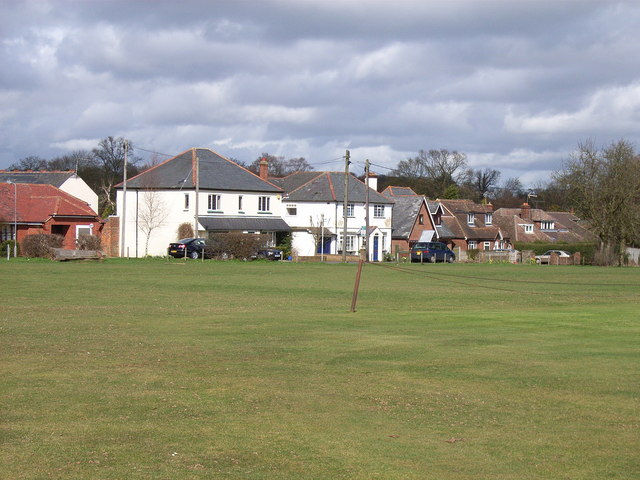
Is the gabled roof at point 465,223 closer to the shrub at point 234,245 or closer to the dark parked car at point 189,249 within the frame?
the shrub at point 234,245

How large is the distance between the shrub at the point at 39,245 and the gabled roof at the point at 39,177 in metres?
29.4

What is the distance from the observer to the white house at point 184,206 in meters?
71.5

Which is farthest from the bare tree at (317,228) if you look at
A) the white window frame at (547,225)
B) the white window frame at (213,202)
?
the white window frame at (547,225)

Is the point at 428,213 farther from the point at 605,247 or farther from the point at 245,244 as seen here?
the point at 245,244

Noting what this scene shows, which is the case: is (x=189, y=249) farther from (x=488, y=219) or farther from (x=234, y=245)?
(x=488, y=219)

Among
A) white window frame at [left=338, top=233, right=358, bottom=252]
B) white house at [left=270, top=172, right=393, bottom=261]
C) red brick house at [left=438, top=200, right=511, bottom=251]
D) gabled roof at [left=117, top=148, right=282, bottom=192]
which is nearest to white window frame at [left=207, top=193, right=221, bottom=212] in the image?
gabled roof at [left=117, top=148, right=282, bottom=192]

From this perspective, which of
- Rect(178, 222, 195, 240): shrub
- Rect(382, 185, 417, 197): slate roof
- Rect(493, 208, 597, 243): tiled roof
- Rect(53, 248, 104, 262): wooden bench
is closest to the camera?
Rect(53, 248, 104, 262): wooden bench

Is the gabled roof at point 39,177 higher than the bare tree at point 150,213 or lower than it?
higher

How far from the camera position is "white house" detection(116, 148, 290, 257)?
235ft

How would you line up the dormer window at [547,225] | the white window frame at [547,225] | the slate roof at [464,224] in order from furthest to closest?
the dormer window at [547,225]
the white window frame at [547,225]
the slate roof at [464,224]

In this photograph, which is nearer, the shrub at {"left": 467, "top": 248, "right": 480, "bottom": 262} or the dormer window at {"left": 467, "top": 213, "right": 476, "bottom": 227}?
the shrub at {"left": 467, "top": 248, "right": 480, "bottom": 262}

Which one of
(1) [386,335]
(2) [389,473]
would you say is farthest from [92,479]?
(1) [386,335]

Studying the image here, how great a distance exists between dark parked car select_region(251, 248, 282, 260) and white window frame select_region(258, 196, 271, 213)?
12.3 m

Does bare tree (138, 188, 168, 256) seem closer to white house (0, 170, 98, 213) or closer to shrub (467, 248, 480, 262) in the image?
white house (0, 170, 98, 213)
